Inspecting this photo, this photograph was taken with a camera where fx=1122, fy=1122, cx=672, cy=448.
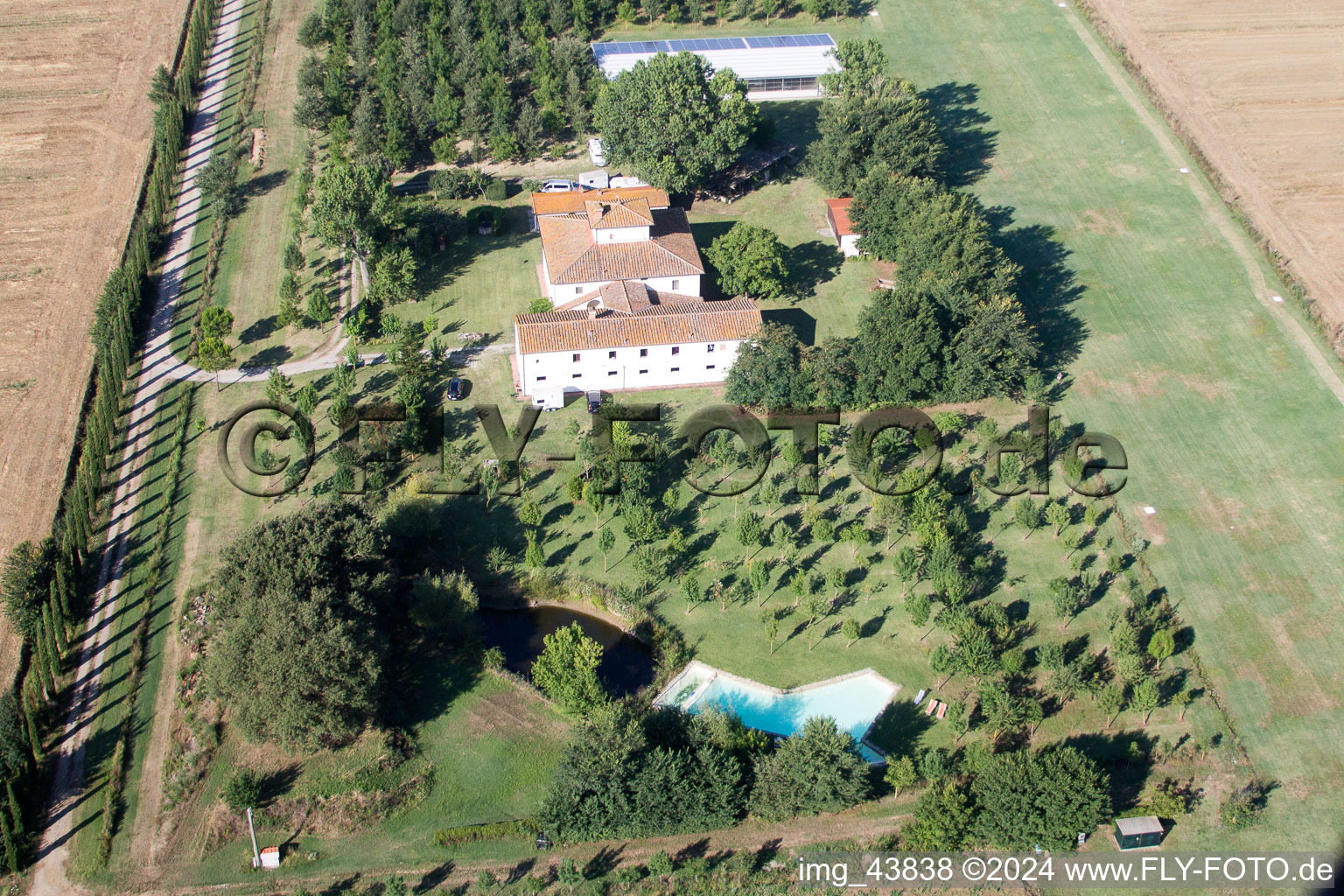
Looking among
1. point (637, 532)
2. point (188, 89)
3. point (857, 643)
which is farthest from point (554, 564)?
point (188, 89)

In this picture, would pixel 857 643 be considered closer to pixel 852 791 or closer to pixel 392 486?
pixel 852 791

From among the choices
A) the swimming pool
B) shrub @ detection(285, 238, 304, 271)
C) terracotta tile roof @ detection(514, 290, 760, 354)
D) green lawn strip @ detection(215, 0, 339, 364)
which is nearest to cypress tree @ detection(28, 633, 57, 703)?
green lawn strip @ detection(215, 0, 339, 364)

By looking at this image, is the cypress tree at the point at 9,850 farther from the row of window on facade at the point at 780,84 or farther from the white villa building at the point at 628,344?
the row of window on facade at the point at 780,84

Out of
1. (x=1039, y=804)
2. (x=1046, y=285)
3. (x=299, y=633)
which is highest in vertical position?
(x=299, y=633)

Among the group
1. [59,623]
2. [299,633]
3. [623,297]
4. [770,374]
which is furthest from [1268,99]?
[59,623]

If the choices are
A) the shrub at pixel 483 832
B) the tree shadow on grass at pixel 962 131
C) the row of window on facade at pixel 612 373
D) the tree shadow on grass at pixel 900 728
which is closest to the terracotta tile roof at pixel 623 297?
the row of window on facade at pixel 612 373

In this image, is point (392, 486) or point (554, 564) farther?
point (392, 486)

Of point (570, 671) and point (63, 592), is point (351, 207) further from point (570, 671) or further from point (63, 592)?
point (570, 671)
